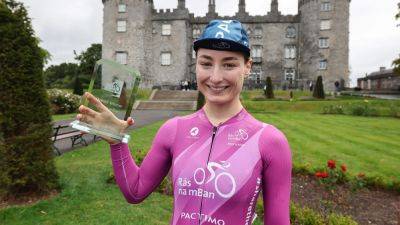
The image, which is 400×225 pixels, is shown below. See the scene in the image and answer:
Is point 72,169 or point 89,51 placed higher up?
point 89,51

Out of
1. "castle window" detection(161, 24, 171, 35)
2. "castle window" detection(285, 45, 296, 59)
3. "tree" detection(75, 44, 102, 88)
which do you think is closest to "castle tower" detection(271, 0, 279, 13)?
"castle window" detection(285, 45, 296, 59)

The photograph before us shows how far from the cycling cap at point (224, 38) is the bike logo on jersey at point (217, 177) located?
684mm

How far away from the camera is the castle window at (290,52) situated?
175ft

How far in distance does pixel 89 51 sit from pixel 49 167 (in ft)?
229

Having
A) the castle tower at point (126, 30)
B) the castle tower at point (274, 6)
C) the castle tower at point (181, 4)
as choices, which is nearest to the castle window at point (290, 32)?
the castle tower at point (274, 6)

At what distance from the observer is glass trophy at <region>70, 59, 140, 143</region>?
8.09 ft

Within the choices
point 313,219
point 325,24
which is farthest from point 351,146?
point 325,24

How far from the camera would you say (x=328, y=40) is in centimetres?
5075

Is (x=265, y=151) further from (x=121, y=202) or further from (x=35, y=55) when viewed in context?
(x=35, y=55)

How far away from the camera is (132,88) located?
2.46 metres

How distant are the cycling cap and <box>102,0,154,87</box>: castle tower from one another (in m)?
49.2

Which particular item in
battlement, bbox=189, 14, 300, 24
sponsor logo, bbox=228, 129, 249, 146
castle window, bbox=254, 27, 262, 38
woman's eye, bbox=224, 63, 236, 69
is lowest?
sponsor logo, bbox=228, 129, 249, 146

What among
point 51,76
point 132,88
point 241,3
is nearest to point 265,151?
point 132,88

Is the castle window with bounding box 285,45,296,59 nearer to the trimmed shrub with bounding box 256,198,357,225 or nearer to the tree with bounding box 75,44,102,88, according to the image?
the tree with bounding box 75,44,102,88
